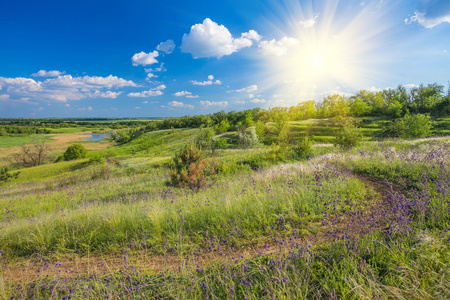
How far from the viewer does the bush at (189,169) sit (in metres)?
8.73

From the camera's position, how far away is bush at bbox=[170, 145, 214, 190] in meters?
8.73

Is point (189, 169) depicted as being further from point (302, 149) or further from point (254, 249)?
point (302, 149)

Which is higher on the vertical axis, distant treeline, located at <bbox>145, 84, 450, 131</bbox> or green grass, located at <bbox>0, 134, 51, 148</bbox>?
distant treeline, located at <bbox>145, 84, 450, 131</bbox>

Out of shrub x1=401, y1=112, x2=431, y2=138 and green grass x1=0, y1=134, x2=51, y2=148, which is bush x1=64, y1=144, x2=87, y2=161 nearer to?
green grass x1=0, y1=134, x2=51, y2=148

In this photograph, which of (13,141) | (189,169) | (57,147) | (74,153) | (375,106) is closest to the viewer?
(189,169)

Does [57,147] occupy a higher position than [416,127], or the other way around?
[416,127]

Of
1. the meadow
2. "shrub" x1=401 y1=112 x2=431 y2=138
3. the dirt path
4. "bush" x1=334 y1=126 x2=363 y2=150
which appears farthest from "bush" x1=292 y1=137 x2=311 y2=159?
"shrub" x1=401 y1=112 x2=431 y2=138

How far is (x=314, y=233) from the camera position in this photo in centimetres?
370

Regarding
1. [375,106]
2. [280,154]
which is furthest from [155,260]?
[375,106]

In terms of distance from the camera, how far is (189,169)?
9.04 metres

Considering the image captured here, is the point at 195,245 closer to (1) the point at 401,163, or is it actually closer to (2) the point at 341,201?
(2) the point at 341,201

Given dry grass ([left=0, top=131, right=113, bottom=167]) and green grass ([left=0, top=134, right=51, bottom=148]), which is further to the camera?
green grass ([left=0, top=134, right=51, bottom=148])

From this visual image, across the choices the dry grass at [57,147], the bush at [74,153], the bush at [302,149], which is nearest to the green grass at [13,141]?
the dry grass at [57,147]

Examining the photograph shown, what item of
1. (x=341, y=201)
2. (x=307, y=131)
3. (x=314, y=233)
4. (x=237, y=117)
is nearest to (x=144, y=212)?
(x=314, y=233)
